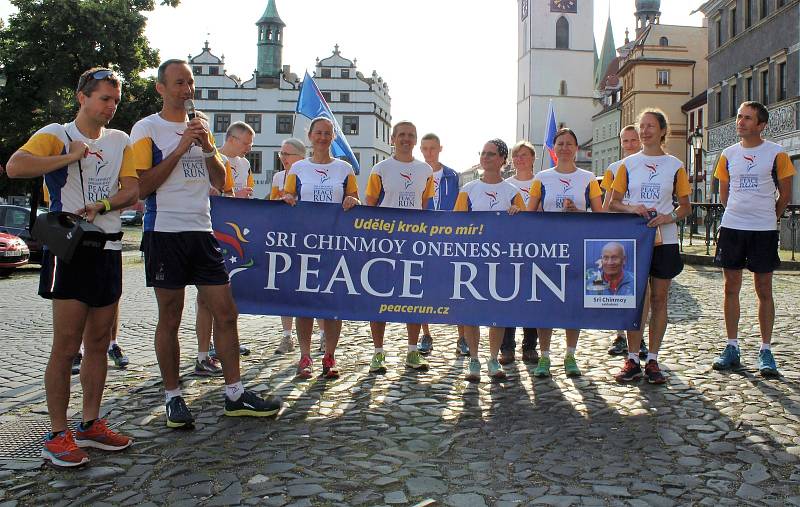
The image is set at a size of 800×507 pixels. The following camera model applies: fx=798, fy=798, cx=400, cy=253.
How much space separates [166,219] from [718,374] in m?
4.54

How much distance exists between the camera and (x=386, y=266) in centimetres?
673

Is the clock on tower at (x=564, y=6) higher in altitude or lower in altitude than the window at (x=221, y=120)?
higher

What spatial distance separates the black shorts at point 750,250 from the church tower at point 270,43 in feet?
290

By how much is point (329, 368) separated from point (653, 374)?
2.58 meters

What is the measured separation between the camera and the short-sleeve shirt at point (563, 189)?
22.8ft

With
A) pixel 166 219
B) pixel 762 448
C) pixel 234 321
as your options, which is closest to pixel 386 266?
pixel 234 321

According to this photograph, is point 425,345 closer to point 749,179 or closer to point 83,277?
point 749,179

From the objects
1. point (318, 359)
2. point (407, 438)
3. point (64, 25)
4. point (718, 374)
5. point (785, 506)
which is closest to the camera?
point (785, 506)

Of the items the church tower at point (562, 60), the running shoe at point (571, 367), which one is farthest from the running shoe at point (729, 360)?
the church tower at point (562, 60)

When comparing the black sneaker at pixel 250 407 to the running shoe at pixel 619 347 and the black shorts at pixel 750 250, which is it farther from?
the black shorts at pixel 750 250

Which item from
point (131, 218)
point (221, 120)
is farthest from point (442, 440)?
point (221, 120)

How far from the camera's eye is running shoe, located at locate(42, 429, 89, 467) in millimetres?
4133

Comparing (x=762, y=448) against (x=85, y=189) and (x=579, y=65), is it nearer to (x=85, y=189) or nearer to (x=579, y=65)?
(x=85, y=189)

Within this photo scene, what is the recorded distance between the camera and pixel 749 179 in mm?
6891
